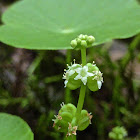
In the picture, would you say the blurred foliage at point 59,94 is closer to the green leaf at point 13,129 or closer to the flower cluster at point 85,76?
the green leaf at point 13,129

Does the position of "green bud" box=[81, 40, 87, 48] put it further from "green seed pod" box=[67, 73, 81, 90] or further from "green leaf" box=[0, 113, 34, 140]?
"green leaf" box=[0, 113, 34, 140]

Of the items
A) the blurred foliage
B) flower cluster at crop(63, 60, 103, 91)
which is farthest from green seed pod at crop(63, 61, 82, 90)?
the blurred foliage

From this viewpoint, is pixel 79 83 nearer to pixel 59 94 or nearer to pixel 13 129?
pixel 13 129

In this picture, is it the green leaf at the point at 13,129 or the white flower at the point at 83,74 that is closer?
the white flower at the point at 83,74

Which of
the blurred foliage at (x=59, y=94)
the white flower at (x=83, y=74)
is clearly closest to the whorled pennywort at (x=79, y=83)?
the white flower at (x=83, y=74)

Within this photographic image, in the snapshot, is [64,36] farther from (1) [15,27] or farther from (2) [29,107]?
(2) [29,107]

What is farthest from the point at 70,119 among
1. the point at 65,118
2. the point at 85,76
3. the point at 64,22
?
the point at 64,22

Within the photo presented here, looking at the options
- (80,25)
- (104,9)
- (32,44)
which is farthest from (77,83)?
(104,9)
